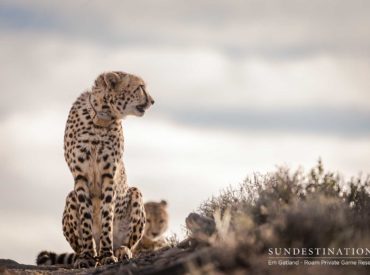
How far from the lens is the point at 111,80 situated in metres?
10.7

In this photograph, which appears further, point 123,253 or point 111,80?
point 111,80

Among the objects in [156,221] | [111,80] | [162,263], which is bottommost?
[162,263]

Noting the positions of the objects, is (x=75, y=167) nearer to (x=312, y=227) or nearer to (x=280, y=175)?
(x=280, y=175)

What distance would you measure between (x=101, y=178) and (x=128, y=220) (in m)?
0.81

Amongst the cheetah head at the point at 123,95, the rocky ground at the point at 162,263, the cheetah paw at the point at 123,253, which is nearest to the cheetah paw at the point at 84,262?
the rocky ground at the point at 162,263

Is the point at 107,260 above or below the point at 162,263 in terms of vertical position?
above

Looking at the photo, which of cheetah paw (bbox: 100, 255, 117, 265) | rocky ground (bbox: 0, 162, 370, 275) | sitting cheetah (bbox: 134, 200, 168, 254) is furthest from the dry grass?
sitting cheetah (bbox: 134, 200, 168, 254)

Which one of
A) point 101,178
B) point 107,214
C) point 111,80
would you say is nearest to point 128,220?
point 107,214

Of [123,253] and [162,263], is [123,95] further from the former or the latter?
[162,263]

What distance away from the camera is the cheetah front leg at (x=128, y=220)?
1080cm

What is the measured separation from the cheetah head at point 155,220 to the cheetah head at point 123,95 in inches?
173

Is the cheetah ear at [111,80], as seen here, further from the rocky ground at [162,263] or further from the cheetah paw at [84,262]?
the rocky ground at [162,263]

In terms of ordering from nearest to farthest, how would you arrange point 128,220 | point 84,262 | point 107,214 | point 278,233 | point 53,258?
point 278,233 → point 84,262 → point 107,214 → point 53,258 → point 128,220

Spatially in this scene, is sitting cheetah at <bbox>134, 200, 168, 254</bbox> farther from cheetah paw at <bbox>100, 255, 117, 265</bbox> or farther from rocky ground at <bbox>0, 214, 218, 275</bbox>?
rocky ground at <bbox>0, 214, 218, 275</bbox>
